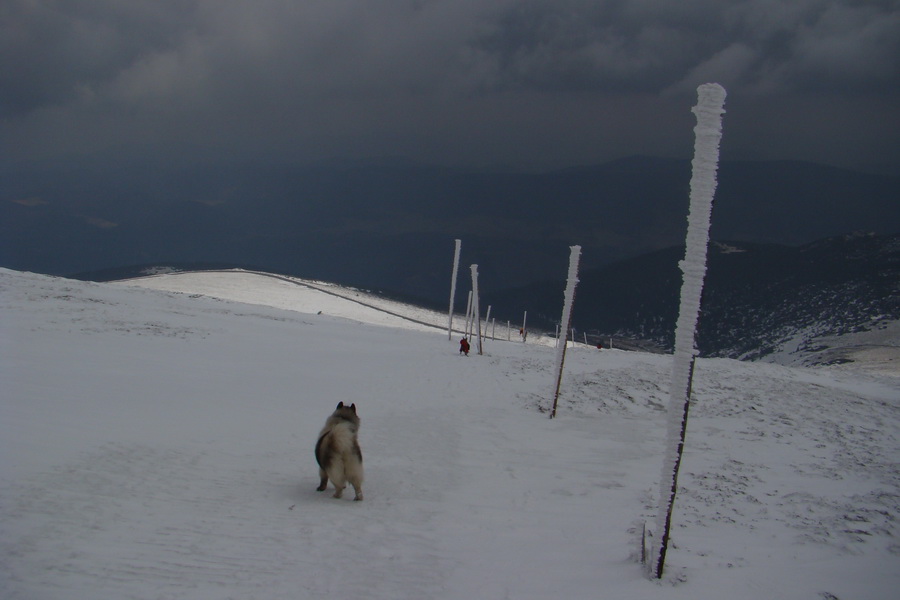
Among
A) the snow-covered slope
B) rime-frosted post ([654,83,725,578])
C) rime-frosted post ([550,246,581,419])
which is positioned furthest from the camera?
rime-frosted post ([550,246,581,419])

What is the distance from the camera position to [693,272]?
23.2 feet

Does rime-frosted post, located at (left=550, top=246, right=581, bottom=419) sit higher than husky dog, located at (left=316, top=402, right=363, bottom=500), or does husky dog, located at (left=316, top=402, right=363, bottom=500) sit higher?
rime-frosted post, located at (left=550, top=246, right=581, bottom=419)

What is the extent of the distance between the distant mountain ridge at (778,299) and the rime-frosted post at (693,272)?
11091cm

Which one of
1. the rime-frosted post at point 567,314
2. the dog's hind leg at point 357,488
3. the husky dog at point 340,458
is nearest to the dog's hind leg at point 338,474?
the husky dog at point 340,458

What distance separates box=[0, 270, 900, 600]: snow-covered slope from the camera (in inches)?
265

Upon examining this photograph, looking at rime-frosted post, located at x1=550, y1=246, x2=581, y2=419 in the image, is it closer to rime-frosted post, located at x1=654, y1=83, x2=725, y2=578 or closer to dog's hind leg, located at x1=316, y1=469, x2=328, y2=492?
dog's hind leg, located at x1=316, y1=469, x2=328, y2=492

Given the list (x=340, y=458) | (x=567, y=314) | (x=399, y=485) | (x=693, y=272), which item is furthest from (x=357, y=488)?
(x=567, y=314)

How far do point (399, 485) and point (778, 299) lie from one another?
521ft

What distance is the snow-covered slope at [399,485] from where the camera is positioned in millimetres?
6719

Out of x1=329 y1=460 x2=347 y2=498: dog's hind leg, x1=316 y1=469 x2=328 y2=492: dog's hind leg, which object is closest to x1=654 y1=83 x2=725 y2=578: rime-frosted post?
x1=329 y1=460 x2=347 y2=498: dog's hind leg

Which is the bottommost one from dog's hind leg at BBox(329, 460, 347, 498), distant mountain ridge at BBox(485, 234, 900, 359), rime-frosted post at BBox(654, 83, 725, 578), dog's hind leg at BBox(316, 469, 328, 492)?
dog's hind leg at BBox(316, 469, 328, 492)

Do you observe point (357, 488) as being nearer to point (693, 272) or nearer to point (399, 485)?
point (399, 485)

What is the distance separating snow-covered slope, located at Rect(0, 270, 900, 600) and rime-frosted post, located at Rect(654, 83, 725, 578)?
0.79 metres

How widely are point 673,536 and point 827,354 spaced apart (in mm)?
79211
